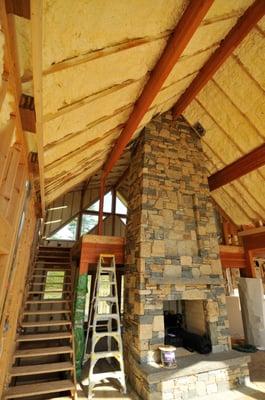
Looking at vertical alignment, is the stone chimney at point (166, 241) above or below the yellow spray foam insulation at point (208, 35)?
below

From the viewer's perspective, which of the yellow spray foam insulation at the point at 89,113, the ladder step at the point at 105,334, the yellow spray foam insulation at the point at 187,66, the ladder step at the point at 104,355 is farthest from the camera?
the ladder step at the point at 105,334

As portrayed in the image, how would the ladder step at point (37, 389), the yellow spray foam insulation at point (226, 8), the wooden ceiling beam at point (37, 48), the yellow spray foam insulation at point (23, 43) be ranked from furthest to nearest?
the ladder step at point (37, 389) < the yellow spray foam insulation at point (226, 8) < the yellow spray foam insulation at point (23, 43) < the wooden ceiling beam at point (37, 48)

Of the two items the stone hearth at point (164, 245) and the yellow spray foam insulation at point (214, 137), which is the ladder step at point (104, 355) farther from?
the yellow spray foam insulation at point (214, 137)

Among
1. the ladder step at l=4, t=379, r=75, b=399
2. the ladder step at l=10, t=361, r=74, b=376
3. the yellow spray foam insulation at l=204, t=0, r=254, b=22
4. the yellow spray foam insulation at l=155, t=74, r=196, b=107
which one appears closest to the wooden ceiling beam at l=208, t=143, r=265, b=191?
the yellow spray foam insulation at l=155, t=74, r=196, b=107

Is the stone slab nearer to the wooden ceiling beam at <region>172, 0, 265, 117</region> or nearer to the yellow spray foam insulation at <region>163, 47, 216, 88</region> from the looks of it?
the yellow spray foam insulation at <region>163, 47, 216, 88</region>

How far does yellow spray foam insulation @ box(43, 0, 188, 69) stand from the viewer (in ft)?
4.17

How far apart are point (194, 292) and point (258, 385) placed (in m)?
1.75

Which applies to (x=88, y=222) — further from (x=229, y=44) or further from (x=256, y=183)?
(x=229, y=44)

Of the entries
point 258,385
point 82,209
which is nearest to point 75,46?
point 258,385

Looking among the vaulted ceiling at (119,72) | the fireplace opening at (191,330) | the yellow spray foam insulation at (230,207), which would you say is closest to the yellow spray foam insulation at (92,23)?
the vaulted ceiling at (119,72)

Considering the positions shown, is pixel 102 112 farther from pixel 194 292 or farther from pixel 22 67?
pixel 194 292

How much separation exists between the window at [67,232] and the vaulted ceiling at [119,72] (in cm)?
547

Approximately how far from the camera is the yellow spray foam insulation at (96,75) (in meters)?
1.67

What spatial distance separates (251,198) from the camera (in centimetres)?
561
